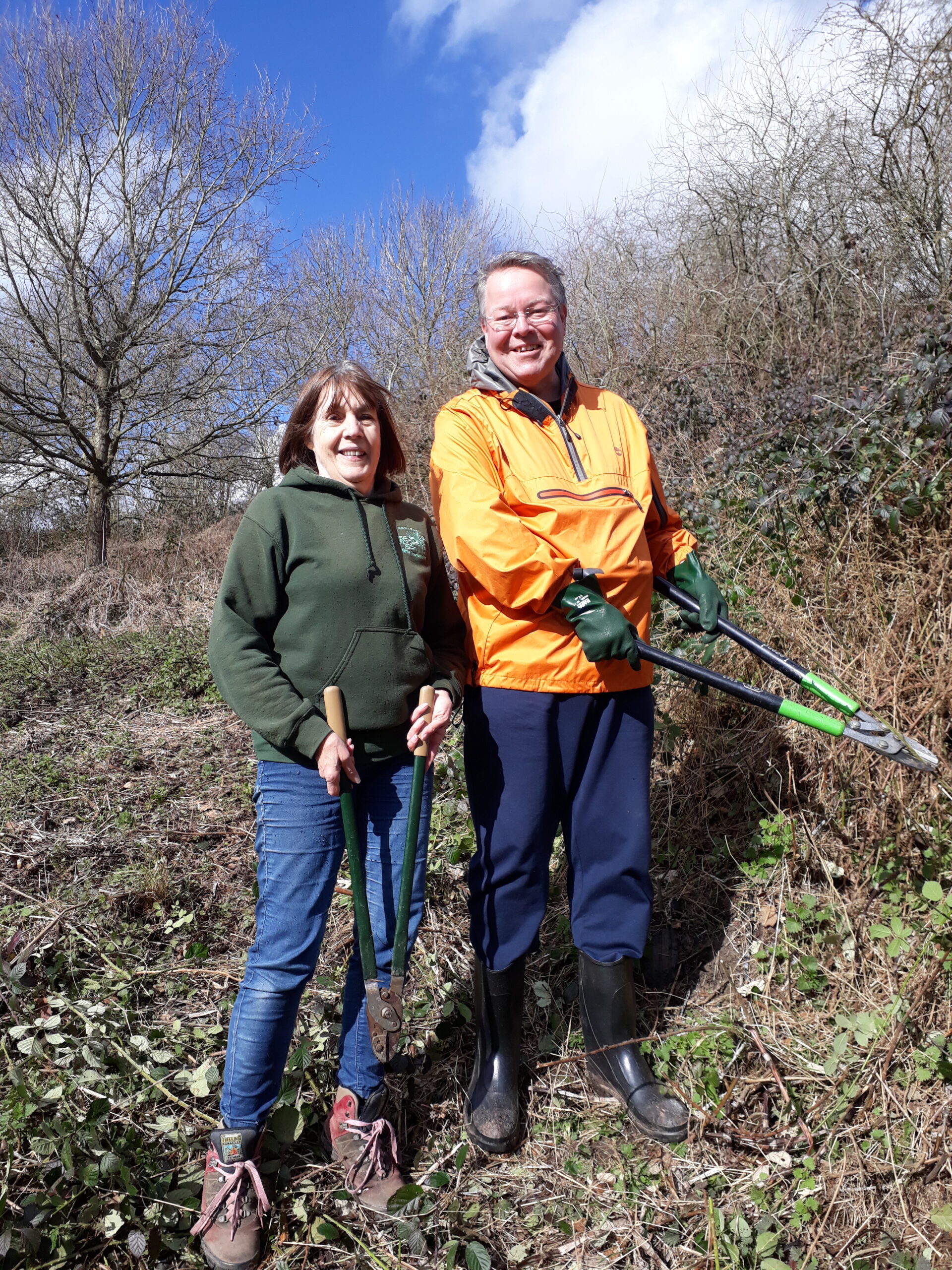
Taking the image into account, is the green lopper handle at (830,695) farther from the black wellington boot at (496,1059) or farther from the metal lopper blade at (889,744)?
the black wellington boot at (496,1059)

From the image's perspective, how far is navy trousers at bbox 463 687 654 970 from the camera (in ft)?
7.38

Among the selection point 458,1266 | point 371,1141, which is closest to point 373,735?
point 371,1141

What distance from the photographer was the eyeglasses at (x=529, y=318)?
2279 mm

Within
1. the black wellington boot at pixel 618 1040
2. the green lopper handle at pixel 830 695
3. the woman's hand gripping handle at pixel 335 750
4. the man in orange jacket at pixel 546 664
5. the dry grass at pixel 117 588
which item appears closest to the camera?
the woman's hand gripping handle at pixel 335 750

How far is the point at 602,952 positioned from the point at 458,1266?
85 centimetres

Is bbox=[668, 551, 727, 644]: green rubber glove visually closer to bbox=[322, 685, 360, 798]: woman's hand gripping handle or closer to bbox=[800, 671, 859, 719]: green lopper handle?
bbox=[800, 671, 859, 719]: green lopper handle

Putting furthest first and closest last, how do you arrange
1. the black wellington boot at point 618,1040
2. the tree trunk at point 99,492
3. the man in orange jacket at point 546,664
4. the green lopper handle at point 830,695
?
the tree trunk at point 99,492 < the black wellington boot at point 618,1040 < the green lopper handle at point 830,695 < the man in orange jacket at point 546,664

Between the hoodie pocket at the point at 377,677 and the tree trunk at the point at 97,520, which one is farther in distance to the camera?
the tree trunk at the point at 97,520

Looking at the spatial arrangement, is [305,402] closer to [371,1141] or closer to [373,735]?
[373,735]

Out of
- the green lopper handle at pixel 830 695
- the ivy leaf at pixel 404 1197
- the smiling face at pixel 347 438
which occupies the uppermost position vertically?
the smiling face at pixel 347 438

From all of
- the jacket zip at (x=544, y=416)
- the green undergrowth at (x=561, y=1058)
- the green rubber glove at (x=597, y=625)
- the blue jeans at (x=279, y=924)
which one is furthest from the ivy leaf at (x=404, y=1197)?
the jacket zip at (x=544, y=416)

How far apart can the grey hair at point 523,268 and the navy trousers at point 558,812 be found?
44.6 inches

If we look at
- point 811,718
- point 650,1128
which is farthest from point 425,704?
point 650,1128

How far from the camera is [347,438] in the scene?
211 cm
